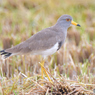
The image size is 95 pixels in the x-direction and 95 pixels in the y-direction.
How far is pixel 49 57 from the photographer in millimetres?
4445

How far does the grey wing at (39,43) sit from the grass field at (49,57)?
346 mm

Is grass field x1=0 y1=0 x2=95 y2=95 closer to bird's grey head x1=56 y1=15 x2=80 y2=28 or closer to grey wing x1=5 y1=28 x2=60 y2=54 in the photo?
grey wing x1=5 y1=28 x2=60 y2=54

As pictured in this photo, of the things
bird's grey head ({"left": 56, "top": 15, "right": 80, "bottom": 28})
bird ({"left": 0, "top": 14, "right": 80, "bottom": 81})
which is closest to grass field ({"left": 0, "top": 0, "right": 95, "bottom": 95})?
bird ({"left": 0, "top": 14, "right": 80, "bottom": 81})

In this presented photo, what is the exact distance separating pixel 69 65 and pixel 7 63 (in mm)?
1009

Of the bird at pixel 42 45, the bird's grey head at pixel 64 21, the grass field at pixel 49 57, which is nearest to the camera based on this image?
the grass field at pixel 49 57

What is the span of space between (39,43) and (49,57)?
3.10 ft

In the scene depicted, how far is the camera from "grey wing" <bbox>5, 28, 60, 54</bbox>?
3510 millimetres

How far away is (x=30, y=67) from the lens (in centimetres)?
404

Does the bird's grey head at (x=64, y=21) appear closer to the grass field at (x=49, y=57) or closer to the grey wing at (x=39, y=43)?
the grey wing at (x=39, y=43)

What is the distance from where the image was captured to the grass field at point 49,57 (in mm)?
2959

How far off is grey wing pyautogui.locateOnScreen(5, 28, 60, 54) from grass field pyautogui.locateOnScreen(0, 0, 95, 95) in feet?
1.13

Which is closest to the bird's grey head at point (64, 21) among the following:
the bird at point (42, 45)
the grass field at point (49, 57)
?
the bird at point (42, 45)

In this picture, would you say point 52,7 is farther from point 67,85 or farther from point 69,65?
point 67,85

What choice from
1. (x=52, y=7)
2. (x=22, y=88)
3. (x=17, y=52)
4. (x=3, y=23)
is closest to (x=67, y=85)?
(x=22, y=88)
